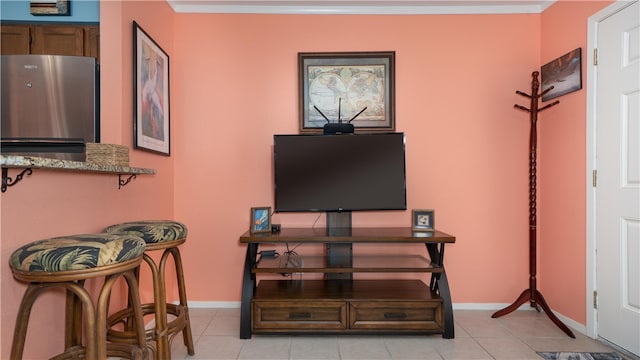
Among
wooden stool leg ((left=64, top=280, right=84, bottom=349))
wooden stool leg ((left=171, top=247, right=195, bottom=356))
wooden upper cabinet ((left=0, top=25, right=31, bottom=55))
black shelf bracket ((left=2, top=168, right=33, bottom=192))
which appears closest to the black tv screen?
wooden stool leg ((left=171, top=247, right=195, bottom=356))

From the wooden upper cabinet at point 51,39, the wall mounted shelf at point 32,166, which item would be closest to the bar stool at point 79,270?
the wall mounted shelf at point 32,166

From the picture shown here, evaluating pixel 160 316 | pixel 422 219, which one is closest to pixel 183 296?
pixel 160 316

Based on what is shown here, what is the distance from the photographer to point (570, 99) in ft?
8.41

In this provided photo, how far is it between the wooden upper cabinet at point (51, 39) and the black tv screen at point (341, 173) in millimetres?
1689

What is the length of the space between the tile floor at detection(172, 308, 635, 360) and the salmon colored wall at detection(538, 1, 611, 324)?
33 cm

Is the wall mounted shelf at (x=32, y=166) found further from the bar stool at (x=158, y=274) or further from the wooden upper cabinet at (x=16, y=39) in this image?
the wooden upper cabinet at (x=16, y=39)

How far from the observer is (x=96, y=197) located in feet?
6.17

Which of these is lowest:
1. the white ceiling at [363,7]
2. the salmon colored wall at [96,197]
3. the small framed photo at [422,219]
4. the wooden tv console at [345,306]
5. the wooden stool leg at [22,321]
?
the wooden tv console at [345,306]

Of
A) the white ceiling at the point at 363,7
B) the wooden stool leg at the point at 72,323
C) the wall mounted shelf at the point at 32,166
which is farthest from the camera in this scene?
the white ceiling at the point at 363,7

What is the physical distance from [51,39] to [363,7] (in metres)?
2.53

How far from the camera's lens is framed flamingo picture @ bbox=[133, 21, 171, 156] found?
2.25 meters

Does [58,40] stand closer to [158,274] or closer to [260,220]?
[260,220]

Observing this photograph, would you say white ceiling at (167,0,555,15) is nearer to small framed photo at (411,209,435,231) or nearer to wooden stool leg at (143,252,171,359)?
small framed photo at (411,209,435,231)

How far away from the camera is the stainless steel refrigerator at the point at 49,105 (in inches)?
81.4
